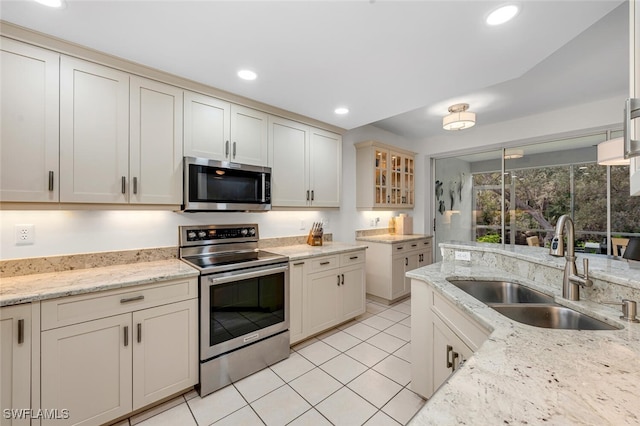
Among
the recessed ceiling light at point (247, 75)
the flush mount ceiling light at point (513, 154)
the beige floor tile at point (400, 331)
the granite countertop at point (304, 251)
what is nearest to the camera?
the recessed ceiling light at point (247, 75)

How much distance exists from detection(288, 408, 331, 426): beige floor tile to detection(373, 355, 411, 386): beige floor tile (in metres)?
0.70

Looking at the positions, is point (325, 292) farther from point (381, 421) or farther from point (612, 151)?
point (612, 151)

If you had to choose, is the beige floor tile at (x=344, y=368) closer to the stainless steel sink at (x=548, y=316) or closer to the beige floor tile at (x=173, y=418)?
the beige floor tile at (x=173, y=418)

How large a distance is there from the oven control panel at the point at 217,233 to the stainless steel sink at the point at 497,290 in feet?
6.52

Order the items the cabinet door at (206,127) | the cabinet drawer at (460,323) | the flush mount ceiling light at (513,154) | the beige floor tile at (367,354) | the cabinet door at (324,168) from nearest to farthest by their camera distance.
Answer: the cabinet drawer at (460,323) < the cabinet door at (206,127) < the beige floor tile at (367,354) < the cabinet door at (324,168) < the flush mount ceiling light at (513,154)

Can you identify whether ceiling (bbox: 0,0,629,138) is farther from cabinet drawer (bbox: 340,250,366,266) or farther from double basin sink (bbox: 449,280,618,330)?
cabinet drawer (bbox: 340,250,366,266)

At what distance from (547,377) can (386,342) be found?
85.9 inches

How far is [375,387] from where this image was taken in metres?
2.03

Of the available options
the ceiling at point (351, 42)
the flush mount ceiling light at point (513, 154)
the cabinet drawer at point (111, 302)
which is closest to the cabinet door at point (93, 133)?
the ceiling at point (351, 42)

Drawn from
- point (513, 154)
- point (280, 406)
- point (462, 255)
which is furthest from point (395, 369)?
point (513, 154)

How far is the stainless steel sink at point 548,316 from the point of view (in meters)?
1.25

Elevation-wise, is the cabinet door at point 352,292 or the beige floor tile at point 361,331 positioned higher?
the cabinet door at point 352,292

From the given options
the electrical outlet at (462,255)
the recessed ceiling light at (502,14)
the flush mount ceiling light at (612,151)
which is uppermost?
the recessed ceiling light at (502,14)

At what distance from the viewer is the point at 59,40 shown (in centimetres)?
170
